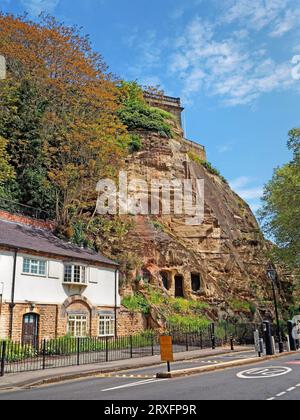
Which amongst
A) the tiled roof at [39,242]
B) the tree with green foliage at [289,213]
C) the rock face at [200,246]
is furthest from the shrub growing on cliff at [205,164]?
A: the tiled roof at [39,242]

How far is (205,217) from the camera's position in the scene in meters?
44.1

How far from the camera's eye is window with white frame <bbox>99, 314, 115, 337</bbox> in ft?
95.4

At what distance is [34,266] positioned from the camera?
83.9ft

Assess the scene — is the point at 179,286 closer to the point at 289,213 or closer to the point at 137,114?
the point at 289,213

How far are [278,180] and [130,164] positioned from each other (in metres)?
16.2

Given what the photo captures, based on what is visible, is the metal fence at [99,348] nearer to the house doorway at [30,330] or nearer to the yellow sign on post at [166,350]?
the house doorway at [30,330]

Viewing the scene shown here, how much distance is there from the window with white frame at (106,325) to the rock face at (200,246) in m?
5.92

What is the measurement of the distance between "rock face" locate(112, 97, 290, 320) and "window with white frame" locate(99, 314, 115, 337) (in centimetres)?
592

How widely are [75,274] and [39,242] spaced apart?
→ 3423 millimetres

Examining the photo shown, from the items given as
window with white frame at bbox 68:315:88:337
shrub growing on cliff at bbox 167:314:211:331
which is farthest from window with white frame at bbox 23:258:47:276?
shrub growing on cliff at bbox 167:314:211:331

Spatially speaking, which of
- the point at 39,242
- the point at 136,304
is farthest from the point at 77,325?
the point at 39,242

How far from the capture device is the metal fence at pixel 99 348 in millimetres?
20000

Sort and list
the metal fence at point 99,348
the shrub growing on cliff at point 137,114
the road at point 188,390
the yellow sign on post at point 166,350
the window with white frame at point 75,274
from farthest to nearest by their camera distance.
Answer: the shrub growing on cliff at point 137,114, the window with white frame at point 75,274, the metal fence at point 99,348, the yellow sign on post at point 166,350, the road at point 188,390
